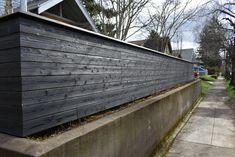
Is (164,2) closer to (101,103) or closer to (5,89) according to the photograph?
(101,103)

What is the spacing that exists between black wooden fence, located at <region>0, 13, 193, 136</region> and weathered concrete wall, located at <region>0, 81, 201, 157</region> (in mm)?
188

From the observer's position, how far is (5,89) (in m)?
1.82

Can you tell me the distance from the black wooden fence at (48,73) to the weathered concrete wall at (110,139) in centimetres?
19

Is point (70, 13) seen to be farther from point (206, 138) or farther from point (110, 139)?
point (110, 139)

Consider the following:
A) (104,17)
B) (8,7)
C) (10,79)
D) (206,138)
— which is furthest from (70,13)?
(10,79)

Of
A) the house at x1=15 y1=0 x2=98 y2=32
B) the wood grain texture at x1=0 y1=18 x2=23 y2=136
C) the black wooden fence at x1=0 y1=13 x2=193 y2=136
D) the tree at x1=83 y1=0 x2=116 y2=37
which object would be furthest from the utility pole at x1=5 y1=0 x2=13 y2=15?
the wood grain texture at x1=0 y1=18 x2=23 y2=136

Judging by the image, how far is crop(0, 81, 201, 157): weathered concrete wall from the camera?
1602mm

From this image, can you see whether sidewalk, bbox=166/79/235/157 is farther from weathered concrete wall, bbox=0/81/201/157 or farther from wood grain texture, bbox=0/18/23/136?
wood grain texture, bbox=0/18/23/136

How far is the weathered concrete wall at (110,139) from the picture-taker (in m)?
1.60

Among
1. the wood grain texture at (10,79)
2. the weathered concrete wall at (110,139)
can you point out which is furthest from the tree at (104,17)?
the wood grain texture at (10,79)

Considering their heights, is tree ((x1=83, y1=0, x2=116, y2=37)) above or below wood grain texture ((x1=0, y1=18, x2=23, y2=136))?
above

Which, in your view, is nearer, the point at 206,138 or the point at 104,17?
the point at 206,138

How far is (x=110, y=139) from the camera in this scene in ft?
7.85

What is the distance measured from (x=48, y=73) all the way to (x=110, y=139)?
3.42 feet
